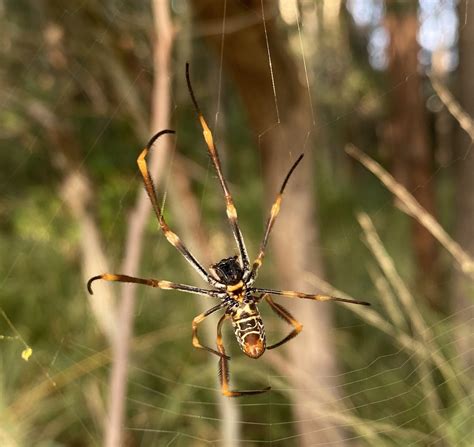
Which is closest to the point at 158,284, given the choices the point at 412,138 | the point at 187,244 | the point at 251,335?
the point at 251,335

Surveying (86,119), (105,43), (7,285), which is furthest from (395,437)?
(7,285)

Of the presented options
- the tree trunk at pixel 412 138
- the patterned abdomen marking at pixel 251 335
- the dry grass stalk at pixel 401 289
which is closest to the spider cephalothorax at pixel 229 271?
the patterned abdomen marking at pixel 251 335

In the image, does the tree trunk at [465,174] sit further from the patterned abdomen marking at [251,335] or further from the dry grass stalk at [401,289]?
the patterned abdomen marking at [251,335]

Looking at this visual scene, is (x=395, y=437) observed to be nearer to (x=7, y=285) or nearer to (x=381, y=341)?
(x=381, y=341)

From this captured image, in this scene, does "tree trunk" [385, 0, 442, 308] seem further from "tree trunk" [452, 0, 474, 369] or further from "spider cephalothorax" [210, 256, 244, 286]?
"spider cephalothorax" [210, 256, 244, 286]

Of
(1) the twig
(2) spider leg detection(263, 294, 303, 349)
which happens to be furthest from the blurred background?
(2) spider leg detection(263, 294, 303, 349)

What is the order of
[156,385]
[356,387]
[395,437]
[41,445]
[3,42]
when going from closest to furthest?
[395,437]
[41,445]
[356,387]
[156,385]
[3,42]
